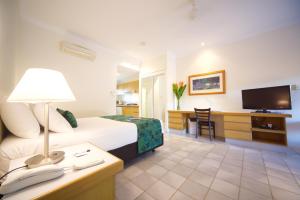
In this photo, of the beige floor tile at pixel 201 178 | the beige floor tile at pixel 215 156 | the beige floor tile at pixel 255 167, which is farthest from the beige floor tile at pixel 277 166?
the beige floor tile at pixel 201 178

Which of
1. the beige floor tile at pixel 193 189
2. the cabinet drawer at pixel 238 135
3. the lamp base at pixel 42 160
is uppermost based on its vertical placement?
the lamp base at pixel 42 160

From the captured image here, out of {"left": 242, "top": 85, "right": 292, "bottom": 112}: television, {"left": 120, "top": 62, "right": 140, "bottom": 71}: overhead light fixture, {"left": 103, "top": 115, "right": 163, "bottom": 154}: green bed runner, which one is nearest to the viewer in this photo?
{"left": 103, "top": 115, "right": 163, "bottom": 154}: green bed runner

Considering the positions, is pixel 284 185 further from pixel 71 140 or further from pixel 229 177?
pixel 71 140

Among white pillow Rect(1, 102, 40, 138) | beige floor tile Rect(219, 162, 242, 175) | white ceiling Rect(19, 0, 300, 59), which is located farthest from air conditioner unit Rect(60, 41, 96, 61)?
beige floor tile Rect(219, 162, 242, 175)

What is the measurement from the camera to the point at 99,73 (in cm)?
348

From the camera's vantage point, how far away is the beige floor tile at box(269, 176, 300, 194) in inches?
51.8

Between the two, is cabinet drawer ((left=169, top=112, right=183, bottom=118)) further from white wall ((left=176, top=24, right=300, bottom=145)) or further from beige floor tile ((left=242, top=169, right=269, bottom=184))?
beige floor tile ((left=242, top=169, right=269, bottom=184))

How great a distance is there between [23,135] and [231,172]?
250 cm

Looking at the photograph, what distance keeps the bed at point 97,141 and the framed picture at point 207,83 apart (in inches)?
87.9

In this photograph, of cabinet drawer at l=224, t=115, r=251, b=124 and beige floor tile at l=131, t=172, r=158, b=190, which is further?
cabinet drawer at l=224, t=115, r=251, b=124

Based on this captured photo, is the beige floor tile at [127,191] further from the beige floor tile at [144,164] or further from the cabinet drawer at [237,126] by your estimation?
the cabinet drawer at [237,126]

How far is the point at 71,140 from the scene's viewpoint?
127cm

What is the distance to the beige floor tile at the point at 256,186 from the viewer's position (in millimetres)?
1275

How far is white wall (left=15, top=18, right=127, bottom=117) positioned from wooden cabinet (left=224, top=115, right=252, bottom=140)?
10.7 ft
